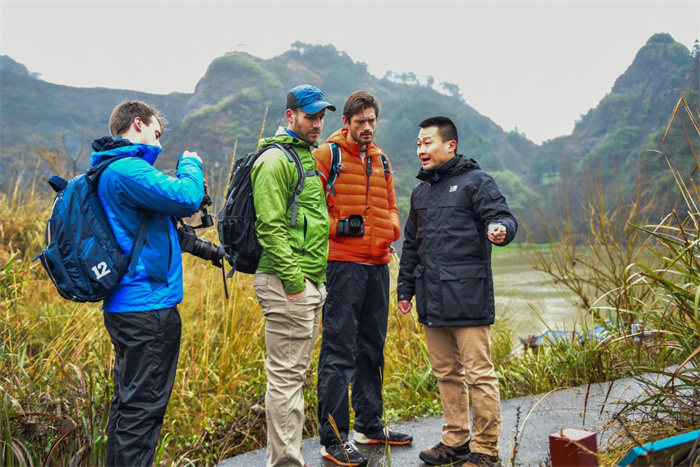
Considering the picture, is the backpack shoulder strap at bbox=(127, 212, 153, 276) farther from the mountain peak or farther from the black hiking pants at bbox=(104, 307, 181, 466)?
the mountain peak

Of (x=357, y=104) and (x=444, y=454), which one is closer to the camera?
(x=444, y=454)

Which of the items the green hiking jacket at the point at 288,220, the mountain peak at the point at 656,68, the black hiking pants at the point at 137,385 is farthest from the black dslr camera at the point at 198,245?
the mountain peak at the point at 656,68

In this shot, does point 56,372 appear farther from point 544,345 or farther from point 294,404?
point 544,345

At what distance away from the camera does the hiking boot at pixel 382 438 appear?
334 cm

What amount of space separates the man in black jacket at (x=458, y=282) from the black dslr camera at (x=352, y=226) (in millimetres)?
335

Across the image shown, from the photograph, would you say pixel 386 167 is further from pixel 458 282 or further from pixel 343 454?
pixel 343 454

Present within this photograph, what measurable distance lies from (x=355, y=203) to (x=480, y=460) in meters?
1.52

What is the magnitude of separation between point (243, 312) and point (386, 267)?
1.79 meters

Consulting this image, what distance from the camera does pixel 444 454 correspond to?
300 centimetres

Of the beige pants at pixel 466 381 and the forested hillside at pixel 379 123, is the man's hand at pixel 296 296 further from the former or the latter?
the forested hillside at pixel 379 123

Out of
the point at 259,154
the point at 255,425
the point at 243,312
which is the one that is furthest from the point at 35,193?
the point at 259,154

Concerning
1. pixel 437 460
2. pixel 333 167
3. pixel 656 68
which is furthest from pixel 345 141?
pixel 656 68

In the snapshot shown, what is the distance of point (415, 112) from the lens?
319 feet

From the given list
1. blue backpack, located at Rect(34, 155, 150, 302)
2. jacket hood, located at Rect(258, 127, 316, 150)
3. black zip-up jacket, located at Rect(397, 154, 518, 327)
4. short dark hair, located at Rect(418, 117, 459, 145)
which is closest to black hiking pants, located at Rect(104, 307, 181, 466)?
blue backpack, located at Rect(34, 155, 150, 302)
